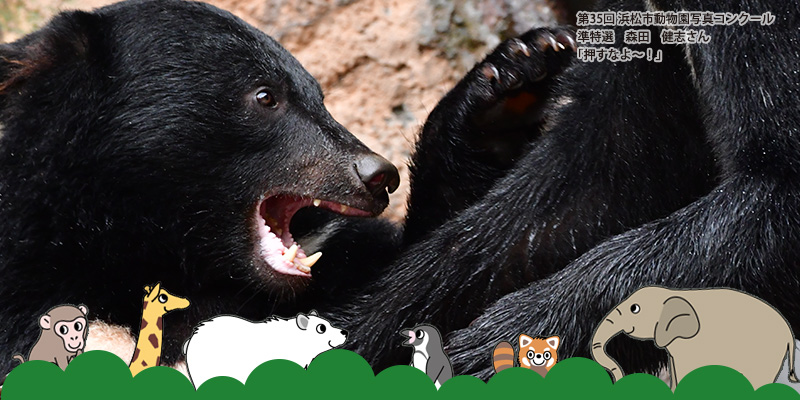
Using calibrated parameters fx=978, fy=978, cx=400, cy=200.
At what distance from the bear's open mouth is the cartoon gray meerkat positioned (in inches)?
15.8

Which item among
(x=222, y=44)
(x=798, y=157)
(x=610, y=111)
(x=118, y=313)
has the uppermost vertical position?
(x=222, y=44)

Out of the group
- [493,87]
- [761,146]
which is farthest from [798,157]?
[493,87]

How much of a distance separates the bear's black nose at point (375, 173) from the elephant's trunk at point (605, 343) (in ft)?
2.68

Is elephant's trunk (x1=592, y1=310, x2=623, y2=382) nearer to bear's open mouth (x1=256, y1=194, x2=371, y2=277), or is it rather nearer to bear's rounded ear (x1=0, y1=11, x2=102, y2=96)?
bear's open mouth (x1=256, y1=194, x2=371, y2=277)

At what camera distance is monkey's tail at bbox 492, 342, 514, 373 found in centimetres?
251

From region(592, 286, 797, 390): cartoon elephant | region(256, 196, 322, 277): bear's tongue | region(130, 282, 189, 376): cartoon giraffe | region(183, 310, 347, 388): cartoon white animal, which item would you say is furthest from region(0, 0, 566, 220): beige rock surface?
region(592, 286, 797, 390): cartoon elephant

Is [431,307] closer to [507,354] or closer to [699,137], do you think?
[507,354]

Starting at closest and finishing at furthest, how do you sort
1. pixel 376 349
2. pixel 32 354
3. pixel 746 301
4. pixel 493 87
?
pixel 746 301 < pixel 32 354 < pixel 376 349 < pixel 493 87

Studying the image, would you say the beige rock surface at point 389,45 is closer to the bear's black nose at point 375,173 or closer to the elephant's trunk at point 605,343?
the bear's black nose at point 375,173

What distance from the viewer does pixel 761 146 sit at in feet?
7.53

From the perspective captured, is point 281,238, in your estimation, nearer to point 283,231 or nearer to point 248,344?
point 283,231

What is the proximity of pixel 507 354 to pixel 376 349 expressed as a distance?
22.9 inches

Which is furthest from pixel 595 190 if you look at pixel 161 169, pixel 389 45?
pixel 389 45

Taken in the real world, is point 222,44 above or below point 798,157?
above
